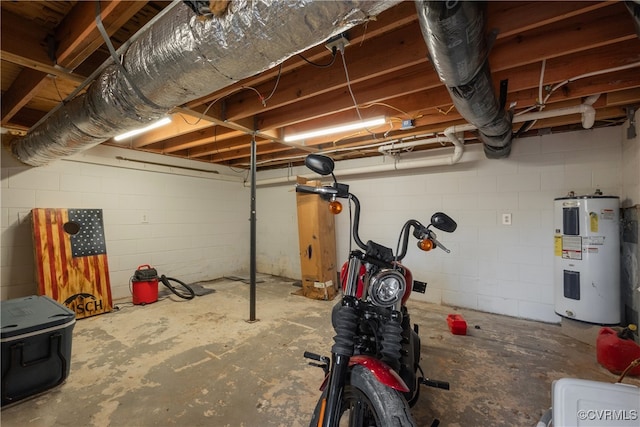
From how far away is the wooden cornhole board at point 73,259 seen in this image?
325cm

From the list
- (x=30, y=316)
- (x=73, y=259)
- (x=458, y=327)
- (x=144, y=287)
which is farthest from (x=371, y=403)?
(x=73, y=259)

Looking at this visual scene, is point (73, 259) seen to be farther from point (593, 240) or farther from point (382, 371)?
point (593, 240)

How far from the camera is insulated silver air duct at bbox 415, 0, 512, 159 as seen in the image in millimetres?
1015

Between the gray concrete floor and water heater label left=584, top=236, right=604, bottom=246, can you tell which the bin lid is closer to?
the gray concrete floor

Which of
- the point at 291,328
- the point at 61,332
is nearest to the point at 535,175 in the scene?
the point at 291,328

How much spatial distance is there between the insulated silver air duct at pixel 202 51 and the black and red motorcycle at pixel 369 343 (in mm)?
541

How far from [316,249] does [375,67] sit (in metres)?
2.82

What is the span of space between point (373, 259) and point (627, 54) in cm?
220

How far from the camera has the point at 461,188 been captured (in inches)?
149

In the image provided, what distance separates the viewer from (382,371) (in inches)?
45.3

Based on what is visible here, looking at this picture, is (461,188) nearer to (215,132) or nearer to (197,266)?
(215,132)

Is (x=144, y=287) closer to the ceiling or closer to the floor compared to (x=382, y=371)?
closer to the floor

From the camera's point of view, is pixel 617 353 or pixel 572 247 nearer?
pixel 617 353

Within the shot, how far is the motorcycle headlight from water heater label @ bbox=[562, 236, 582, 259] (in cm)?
263
